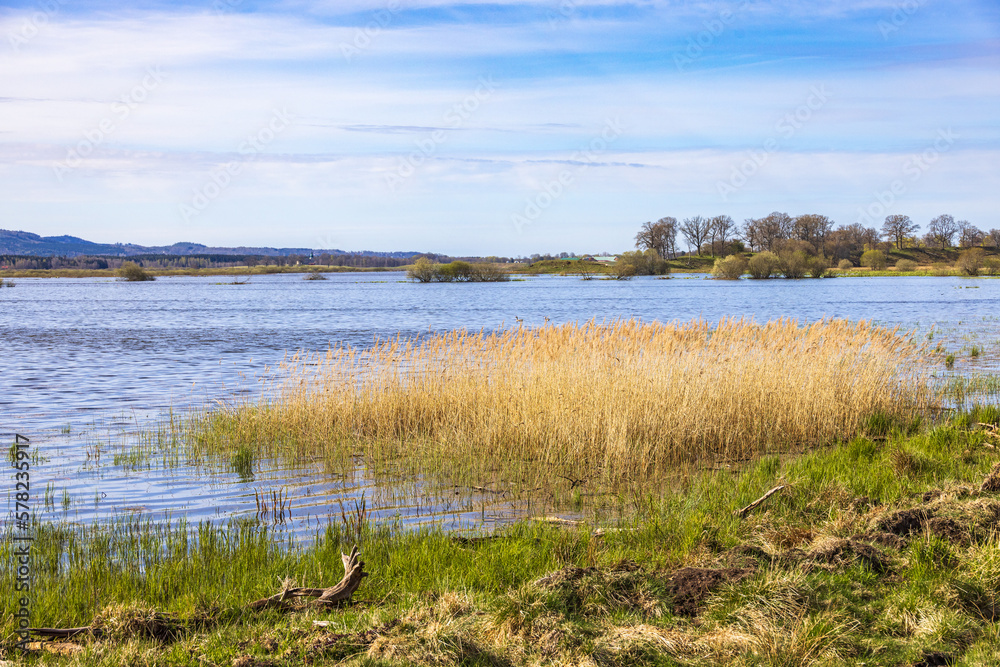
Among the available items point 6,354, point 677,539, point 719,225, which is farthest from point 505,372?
point 719,225

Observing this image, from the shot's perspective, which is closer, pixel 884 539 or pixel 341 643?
pixel 341 643

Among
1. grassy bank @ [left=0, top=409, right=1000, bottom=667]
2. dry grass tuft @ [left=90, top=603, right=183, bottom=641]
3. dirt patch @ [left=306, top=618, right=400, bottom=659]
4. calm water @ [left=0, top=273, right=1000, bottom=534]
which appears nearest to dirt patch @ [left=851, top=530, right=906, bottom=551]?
grassy bank @ [left=0, top=409, right=1000, bottom=667]

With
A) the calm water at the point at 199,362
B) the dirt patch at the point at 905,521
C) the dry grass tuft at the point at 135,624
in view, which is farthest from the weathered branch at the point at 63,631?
the dirt patch at the point at 905,521

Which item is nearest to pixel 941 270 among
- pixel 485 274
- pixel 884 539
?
pixel 485 274

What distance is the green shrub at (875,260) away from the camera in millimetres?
122188

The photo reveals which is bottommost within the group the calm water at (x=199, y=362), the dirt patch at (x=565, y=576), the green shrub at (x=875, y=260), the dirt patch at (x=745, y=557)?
the calm water at (x=199, y=362)

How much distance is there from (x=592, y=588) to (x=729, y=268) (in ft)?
347

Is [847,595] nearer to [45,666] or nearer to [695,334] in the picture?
[45,666]

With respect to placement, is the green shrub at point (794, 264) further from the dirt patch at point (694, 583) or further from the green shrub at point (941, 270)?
the dirt patch at point (694, 583)

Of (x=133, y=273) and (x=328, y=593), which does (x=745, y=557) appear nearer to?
(x=328, y=593)

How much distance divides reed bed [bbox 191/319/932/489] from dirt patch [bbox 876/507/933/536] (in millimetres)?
3591

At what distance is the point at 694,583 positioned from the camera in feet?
18.3

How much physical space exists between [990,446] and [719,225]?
137526 millimetres

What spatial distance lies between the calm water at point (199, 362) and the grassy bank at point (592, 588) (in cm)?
166
